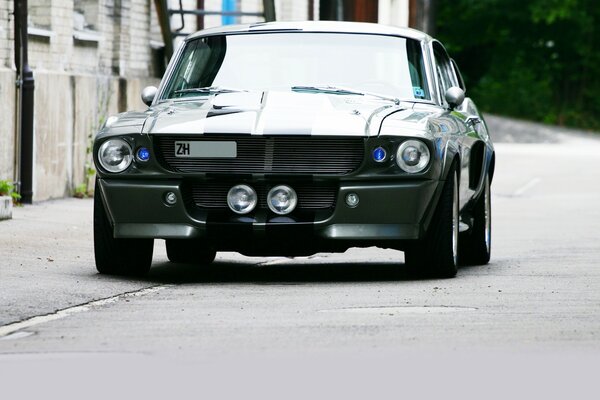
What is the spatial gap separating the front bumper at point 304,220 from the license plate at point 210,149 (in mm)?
201

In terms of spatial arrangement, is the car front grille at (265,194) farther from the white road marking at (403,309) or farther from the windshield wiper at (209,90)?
the white road marking at (403,309)

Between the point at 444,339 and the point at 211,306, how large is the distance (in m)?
2.00

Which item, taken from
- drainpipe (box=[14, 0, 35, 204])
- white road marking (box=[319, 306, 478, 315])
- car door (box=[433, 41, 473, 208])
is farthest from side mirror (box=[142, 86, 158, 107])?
drainpipe (box=[14, 0, 35, 204])

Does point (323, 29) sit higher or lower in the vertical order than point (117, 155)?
higher

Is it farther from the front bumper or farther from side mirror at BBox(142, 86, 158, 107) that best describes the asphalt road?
side mirror at BBox(142, 86, 158, 107)

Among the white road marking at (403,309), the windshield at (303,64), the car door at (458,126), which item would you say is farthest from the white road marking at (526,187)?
the white road marking at (403,309)

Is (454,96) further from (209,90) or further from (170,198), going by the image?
(170,198)

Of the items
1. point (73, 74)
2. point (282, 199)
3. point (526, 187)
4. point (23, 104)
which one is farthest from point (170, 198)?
point (526, 187)

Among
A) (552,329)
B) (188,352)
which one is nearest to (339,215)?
(552,329)

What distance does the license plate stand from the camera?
35.3ft

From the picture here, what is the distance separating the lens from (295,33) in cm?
1240

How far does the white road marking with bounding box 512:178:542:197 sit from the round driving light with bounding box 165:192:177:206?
15801mm

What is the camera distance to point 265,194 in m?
10.8

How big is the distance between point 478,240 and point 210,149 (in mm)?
2939
